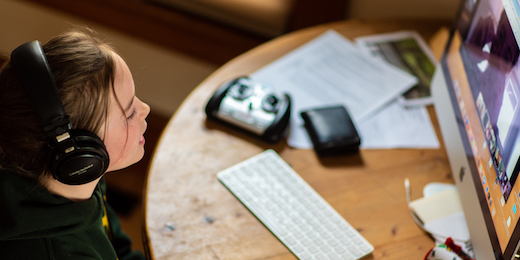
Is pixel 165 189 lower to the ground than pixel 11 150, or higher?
lower

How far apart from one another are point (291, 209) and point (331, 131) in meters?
0.22

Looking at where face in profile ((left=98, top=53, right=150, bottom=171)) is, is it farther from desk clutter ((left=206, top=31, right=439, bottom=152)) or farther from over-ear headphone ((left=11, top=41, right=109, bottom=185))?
desk clutter ((left=206, top=31, right=439, bottom=152))

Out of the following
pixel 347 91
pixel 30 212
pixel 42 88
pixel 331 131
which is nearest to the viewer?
pixel 42 88

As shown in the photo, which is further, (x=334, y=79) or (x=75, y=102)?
(x=334, y=79)

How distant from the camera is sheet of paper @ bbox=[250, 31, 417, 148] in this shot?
47.2 inches

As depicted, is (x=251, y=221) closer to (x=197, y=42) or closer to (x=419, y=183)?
(x=419, y=183)

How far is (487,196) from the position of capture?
853mm

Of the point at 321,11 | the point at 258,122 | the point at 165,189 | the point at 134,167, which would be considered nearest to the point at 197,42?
the point at 321,11

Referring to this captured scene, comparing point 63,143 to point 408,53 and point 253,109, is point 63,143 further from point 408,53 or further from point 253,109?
point 408,53

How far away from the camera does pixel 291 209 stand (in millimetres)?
946

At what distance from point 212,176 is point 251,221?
0.43 ft

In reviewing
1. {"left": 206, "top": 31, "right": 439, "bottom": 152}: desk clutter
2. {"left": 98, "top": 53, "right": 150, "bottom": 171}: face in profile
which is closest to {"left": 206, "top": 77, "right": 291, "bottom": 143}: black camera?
{"left": 206, "top": 31, "right": 439, "bottom": 152}: desk clutter

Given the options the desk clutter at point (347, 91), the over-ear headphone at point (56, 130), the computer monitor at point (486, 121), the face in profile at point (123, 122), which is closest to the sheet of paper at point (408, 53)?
the desk clutter at point (347, 91)

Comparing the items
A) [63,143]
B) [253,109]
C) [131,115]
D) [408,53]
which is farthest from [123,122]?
[408,53]
